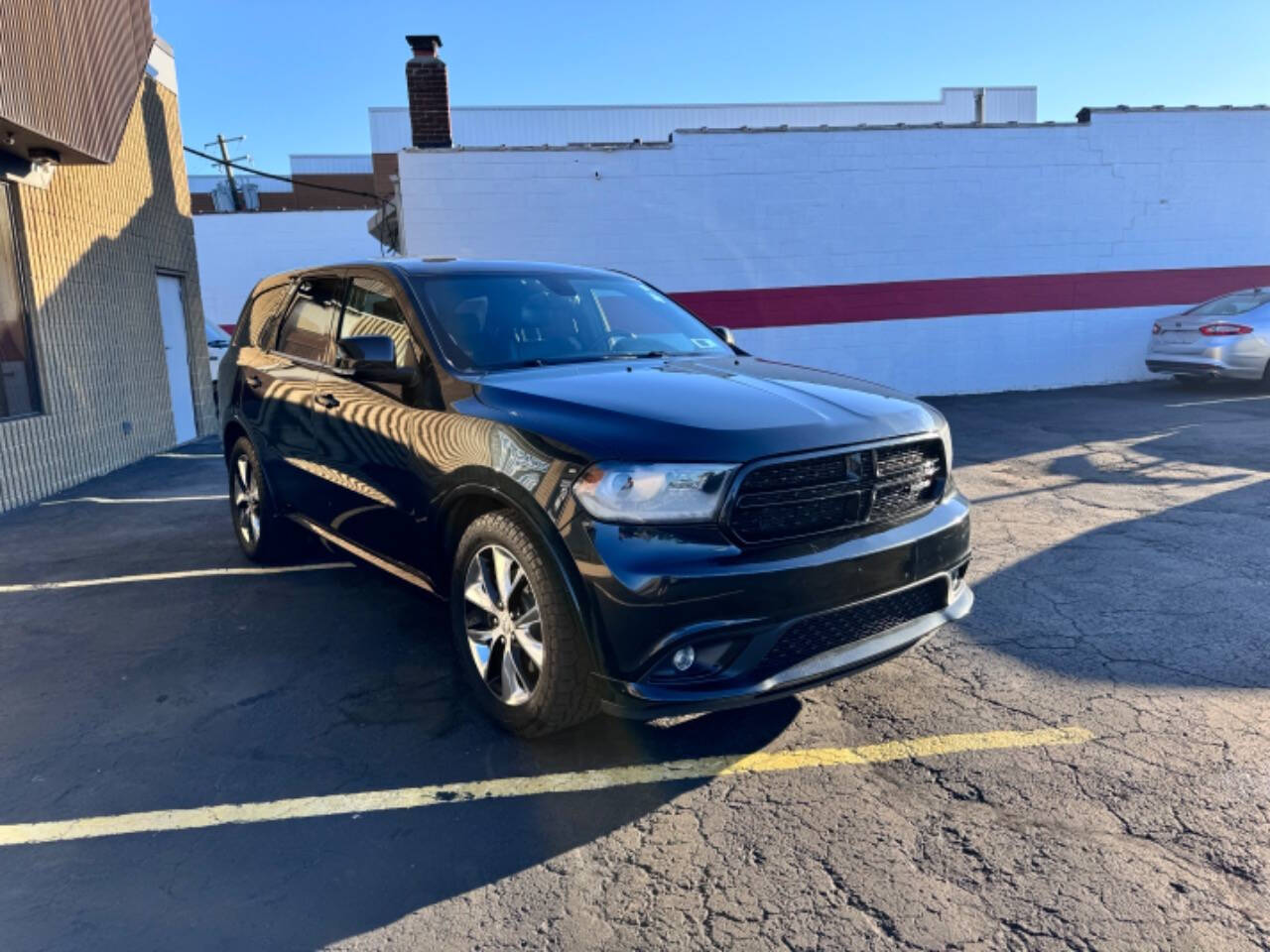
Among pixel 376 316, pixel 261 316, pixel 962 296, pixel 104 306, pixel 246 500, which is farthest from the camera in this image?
pixel 962 296

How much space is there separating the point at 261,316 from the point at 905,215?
11097 mm

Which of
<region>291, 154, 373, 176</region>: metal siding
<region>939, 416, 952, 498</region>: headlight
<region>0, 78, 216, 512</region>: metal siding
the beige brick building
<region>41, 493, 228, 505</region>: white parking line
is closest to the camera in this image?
<region>939, 416, 952, 498</region>: headlight

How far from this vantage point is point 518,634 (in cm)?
322

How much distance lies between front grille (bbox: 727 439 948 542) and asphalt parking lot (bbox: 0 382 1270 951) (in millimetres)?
866

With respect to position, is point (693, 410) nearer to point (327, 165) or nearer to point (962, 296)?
point (962, 296)

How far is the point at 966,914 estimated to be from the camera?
2342 mm

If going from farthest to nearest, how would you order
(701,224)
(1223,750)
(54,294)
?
(701,224) → (54,294) → (1223,750)

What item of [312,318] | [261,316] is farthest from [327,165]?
[312,318]

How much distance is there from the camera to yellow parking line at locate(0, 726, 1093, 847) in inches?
113

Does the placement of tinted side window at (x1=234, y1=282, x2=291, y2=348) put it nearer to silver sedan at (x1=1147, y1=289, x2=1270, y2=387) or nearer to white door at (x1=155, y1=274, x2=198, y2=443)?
white door at (x1=155, y1=274, x2=198, y2=443)

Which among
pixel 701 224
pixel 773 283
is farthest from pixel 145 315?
pixel 773 283

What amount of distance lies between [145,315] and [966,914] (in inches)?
471

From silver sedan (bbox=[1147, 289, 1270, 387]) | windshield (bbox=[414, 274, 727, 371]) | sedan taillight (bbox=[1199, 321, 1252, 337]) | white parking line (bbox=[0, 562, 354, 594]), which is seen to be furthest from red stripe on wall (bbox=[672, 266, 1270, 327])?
windshield (bbox=[414, 274, 727, 371])

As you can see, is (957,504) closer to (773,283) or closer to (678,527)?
(678,527)
